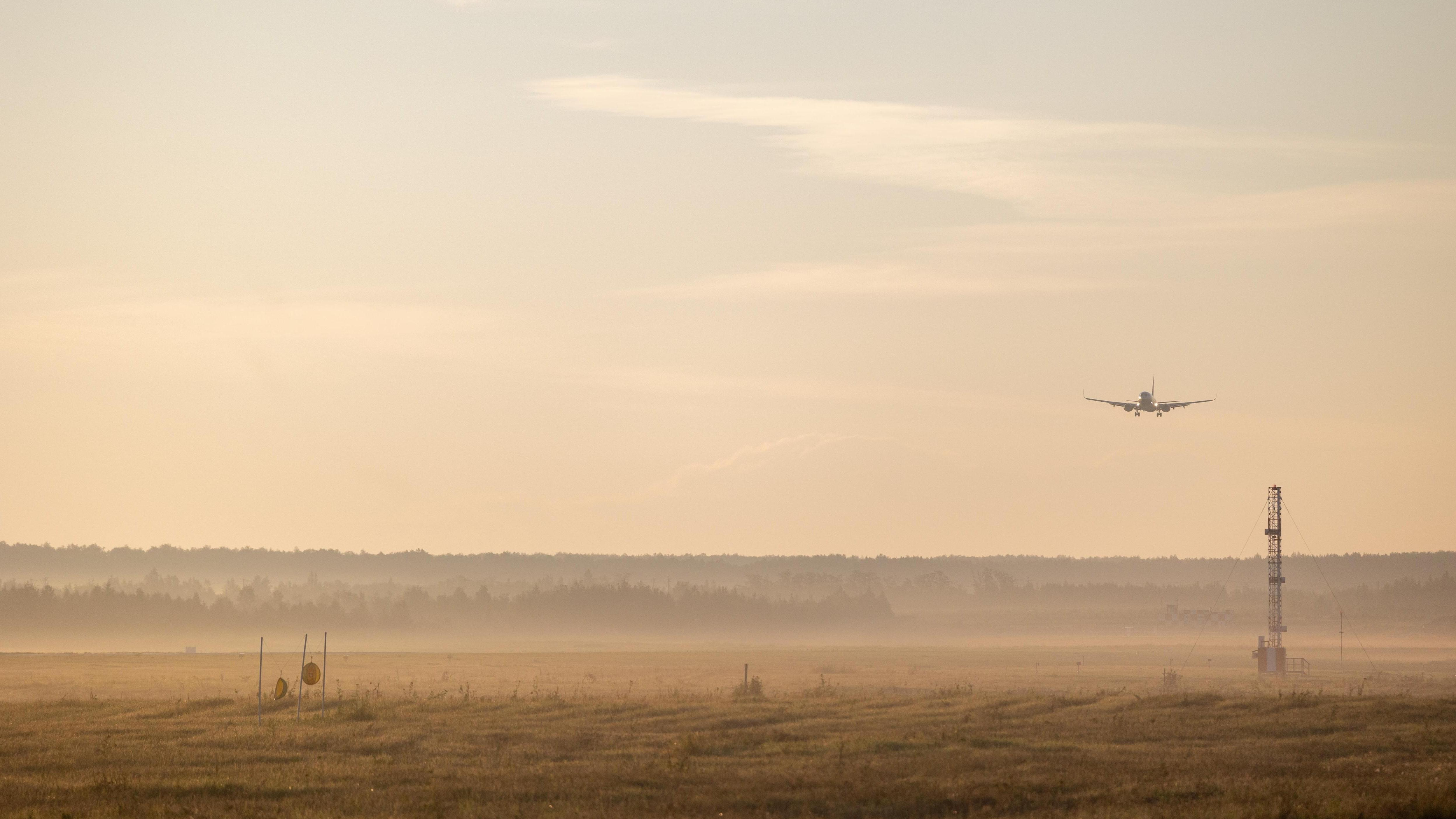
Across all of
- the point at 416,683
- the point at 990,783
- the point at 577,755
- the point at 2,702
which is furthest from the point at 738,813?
the point at 416,683

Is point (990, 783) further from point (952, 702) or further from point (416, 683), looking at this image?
point (416, 683)

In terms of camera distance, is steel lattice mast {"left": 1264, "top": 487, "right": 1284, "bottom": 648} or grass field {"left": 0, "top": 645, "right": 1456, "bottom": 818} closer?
grass field {"left": 0, "top": 645, "right": 1456, "bottom": 818}

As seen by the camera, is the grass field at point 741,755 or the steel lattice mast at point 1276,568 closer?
the grass field at point 741,755

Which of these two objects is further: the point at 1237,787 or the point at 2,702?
the point at 2,702

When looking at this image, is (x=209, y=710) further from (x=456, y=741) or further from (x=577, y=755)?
(x=577, y=755)

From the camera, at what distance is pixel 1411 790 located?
113 feet

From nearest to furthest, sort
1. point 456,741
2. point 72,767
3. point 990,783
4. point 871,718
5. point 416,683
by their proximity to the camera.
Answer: point 990,783
point 72,767
point 456,741
point 871,718
point 416,683

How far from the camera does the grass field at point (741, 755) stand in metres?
34.8

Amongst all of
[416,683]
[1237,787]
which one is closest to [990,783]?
[1237,787]

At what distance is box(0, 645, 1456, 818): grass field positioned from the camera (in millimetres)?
34781

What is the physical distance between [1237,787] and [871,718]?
2123 centimetres

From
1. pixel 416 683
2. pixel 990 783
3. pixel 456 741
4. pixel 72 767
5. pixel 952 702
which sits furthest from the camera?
pixel 416 683

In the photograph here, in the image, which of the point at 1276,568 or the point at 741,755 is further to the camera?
the point at 1276,568

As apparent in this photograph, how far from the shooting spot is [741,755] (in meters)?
45.0
